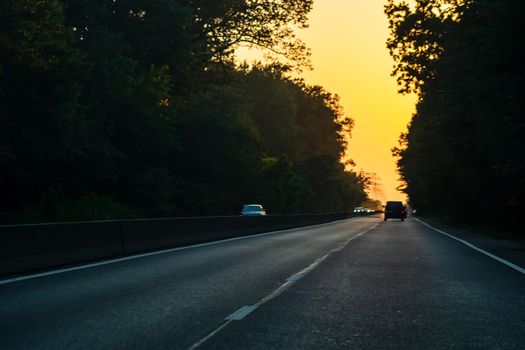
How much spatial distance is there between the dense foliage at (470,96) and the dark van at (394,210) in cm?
490

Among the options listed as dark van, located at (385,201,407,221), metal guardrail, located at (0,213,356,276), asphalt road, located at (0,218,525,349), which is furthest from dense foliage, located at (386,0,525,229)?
metal guardrail, located at (0,213,356,276)

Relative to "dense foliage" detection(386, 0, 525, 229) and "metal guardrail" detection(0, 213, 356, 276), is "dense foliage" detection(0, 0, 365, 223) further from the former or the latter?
"dense foliage" detection(386, 0, 525, 229)

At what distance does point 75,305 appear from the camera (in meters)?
8.99

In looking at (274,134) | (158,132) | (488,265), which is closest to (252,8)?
(158,132)

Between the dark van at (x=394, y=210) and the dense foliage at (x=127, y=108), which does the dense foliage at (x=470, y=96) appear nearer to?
the dark van at (x=394, y=210)

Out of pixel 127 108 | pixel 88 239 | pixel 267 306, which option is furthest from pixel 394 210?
pixel 267 306

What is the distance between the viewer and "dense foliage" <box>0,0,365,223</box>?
27859mm

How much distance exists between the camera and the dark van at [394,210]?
6862 centimetres

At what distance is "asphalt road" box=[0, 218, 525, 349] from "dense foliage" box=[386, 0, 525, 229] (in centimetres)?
746

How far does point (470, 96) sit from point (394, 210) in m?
47.4

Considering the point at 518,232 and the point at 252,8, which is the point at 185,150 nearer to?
the point at 252,8

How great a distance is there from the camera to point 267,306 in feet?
29.8

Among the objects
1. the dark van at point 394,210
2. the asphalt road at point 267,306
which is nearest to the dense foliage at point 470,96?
the dark van at point 394,210

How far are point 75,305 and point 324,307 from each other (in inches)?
122
